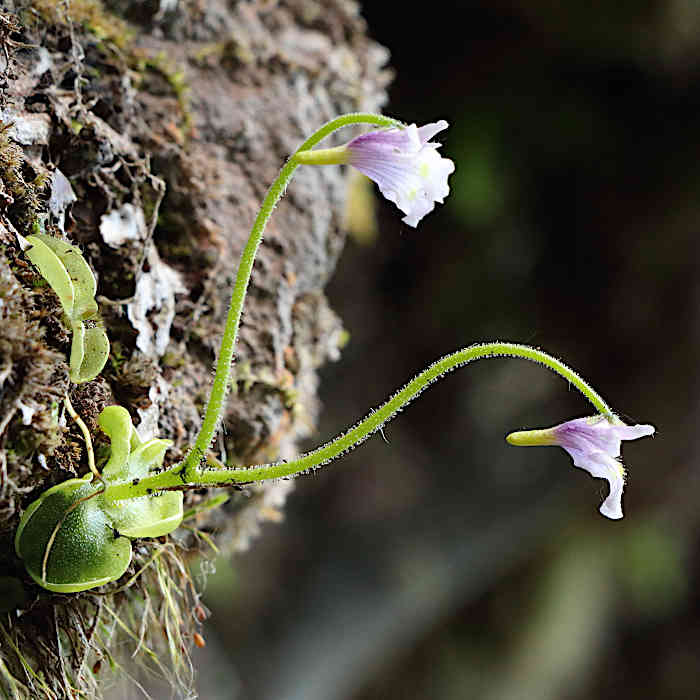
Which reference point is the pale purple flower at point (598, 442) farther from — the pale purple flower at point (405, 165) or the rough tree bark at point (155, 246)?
the rough tree bark at point (155, 246)

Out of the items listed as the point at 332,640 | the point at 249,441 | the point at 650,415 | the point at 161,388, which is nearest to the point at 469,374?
the point at 650,415

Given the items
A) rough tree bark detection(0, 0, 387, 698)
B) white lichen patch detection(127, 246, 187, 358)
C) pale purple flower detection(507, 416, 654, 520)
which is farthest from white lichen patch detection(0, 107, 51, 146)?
pale purple flower detection(507, 416, 654, 520)

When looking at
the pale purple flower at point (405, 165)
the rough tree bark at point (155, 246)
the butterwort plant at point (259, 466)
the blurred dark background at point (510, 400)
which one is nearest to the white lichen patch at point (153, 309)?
the rough tree bark at point (155, 246)

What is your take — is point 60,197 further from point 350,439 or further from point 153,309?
point 350,439

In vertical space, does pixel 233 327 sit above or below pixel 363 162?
below

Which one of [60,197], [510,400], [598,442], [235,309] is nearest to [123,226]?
[60,197]

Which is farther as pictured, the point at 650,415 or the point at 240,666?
the point at 240,666

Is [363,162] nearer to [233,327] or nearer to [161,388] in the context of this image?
[233,327]

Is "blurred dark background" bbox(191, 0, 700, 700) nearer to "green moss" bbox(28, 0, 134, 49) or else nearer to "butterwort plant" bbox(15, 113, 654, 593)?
"green moss" bbox(28, 0, 134, 49)
